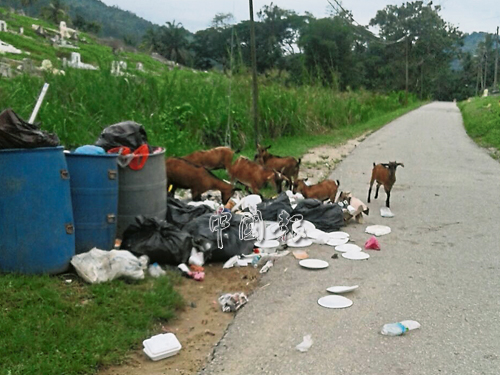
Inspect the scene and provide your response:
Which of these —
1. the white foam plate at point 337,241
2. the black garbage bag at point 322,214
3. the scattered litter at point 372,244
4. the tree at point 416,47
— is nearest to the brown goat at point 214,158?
the black garbage bag at point 322,214

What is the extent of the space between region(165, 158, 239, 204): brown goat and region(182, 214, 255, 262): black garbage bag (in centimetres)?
114

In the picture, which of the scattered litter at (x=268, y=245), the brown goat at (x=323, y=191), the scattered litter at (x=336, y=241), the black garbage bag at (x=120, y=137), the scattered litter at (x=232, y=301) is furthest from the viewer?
the brown goat at (x=323, y=191)

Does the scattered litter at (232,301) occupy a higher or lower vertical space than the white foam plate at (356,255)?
higher

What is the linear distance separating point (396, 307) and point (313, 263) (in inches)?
48.7

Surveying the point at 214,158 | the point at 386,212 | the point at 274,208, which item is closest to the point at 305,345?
the point at 274,208

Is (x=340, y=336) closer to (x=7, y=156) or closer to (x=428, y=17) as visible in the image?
(x=7, y=156)

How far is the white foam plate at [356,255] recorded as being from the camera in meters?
5.91

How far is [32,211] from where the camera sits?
4406 millimetres

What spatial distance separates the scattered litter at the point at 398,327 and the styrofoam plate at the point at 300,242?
2191 mm

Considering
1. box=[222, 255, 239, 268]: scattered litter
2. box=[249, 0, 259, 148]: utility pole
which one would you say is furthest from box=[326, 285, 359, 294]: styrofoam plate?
box=[249, 0, 259, 148]: utility pole

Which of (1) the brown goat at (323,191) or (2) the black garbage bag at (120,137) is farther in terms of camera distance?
(1) the brown goat at (323,191)

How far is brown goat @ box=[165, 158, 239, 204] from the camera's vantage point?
7098 mm

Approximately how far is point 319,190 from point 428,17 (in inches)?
2640

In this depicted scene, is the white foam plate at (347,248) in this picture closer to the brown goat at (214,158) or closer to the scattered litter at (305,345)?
the scattered litter at (305,345)
